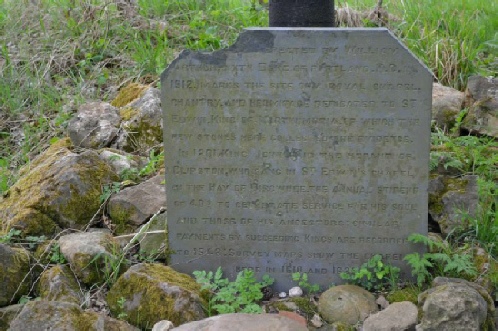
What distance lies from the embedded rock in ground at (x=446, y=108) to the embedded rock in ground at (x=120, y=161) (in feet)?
7.11

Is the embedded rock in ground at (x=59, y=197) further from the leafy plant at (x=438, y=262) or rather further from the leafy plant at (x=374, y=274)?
the leafy plant at (x=438, y=262)

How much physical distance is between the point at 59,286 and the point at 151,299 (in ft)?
1.70

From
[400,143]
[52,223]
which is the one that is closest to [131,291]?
[52,223]

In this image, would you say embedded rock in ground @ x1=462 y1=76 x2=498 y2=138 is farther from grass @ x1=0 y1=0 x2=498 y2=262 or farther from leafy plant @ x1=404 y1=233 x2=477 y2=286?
leafy plant @ x1=404 y1=233 x2=477 y2=286

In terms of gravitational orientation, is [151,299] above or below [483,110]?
below

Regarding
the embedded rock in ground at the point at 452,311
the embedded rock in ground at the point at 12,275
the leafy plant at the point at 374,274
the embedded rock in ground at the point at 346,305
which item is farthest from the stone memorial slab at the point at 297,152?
the embedded rock in ground at the point at 12,275

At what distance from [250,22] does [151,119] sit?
205cm

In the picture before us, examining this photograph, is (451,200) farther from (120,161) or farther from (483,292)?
(120,161)

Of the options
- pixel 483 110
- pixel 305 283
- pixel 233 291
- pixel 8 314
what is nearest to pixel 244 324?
pixel 233 291

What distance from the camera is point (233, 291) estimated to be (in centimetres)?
341

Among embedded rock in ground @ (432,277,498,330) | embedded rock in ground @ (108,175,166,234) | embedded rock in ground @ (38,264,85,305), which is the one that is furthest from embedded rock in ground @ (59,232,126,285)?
embedded rock in ground @ (432,277,498,330)

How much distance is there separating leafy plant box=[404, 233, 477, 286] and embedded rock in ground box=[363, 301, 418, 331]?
293 millimetres

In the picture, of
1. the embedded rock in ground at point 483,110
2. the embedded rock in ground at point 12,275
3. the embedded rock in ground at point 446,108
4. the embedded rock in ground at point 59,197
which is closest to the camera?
the embedded rock in ground at point 12,275

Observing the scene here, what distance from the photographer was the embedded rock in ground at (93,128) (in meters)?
4.88
